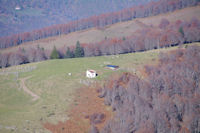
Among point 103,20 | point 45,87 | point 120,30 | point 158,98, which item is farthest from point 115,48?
point 103,20

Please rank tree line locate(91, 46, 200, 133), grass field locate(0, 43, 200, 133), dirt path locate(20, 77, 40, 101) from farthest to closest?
dirt path locate(20, 77, 40, 101) → grass field locate(0, 43, 200, 133) → tree line locate(91, 46, 200, 133)

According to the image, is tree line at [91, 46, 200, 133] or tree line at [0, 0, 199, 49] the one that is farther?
tree line at [0, 0, 199, 49]

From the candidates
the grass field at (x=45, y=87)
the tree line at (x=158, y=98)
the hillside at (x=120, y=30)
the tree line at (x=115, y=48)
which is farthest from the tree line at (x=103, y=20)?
the tree line at (x=158, y=98)

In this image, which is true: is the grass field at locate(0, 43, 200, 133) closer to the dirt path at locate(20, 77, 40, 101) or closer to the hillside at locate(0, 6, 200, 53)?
the dirt path at locate(20, 77, 40, 101)

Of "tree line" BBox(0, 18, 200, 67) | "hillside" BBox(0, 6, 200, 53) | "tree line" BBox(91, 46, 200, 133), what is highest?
"hillside" BBox(0, 6, 200, 53)

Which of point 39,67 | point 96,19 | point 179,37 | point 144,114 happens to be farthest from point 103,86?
point 96,19

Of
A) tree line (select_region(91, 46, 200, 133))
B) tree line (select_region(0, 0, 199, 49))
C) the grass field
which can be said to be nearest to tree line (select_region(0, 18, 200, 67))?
the grass field
